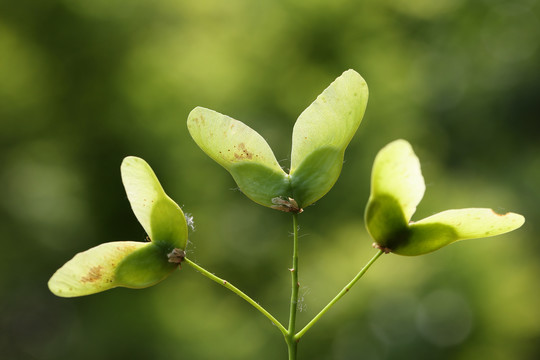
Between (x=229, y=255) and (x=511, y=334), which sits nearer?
(x=511, y=334)

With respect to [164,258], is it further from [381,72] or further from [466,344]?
[381,72]

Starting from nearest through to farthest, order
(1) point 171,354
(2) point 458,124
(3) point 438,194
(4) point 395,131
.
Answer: (1) point 171,354
(3) point 438,194
(4) point 395,131
(2) point 458,124

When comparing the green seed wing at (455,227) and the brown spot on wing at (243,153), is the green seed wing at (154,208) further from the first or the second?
the green seed wing at (455,227)

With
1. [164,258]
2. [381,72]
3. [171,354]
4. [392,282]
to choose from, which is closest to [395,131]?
[381,72]

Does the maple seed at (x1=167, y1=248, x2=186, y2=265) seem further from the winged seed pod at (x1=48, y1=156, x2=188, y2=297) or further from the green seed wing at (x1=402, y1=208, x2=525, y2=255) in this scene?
the green seed wing at (x1=402, y1=208, x2=525, y2=255)

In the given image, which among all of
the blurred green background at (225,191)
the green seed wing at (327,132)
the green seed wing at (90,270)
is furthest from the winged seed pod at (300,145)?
the blurred green background at (225,191)

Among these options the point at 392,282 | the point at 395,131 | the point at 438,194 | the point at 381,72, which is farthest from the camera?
the point at 381,72

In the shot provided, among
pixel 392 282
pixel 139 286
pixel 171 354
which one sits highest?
pixel 139 286

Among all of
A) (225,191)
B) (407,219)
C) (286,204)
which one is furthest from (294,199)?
(225,191)
